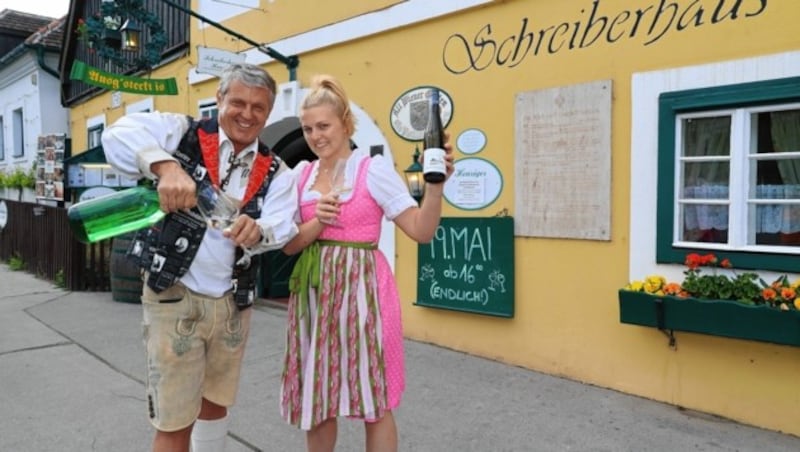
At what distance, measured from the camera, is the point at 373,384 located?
226 cm

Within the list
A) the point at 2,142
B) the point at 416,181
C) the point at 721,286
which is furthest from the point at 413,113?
the point at 2,142

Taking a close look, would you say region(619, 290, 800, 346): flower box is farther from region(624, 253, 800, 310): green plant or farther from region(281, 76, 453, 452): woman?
region(281, 76, 453, 452): woman

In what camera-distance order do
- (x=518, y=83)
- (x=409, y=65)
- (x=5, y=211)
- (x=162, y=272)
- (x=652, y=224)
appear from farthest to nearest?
(x=5, y=211), (x=409, y=65), (x=518, y=83), (x=652, y=224), (x=162, y=272)

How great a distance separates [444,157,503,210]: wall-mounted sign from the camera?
15.6 ft

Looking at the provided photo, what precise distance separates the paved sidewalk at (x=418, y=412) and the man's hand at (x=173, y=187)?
1931 millimetres

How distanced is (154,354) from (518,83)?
3.46 m

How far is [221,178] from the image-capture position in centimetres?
207

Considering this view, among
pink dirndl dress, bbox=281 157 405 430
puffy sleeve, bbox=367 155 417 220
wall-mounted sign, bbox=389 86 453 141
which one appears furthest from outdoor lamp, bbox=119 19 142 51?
puffy sleeve, bbox=367 155 417 220

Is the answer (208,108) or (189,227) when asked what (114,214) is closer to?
(189,227)

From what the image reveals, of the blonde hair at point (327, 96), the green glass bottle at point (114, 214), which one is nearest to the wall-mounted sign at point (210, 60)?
the blonde hair at point (327, 96)

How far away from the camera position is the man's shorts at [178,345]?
2020 mm

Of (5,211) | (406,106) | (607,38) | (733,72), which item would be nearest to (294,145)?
(406,106)

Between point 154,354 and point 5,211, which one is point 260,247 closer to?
point 154,354

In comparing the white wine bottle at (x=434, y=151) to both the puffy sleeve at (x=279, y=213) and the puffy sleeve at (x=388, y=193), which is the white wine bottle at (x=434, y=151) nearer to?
the puffy sleeve at (x=388, y=193)
